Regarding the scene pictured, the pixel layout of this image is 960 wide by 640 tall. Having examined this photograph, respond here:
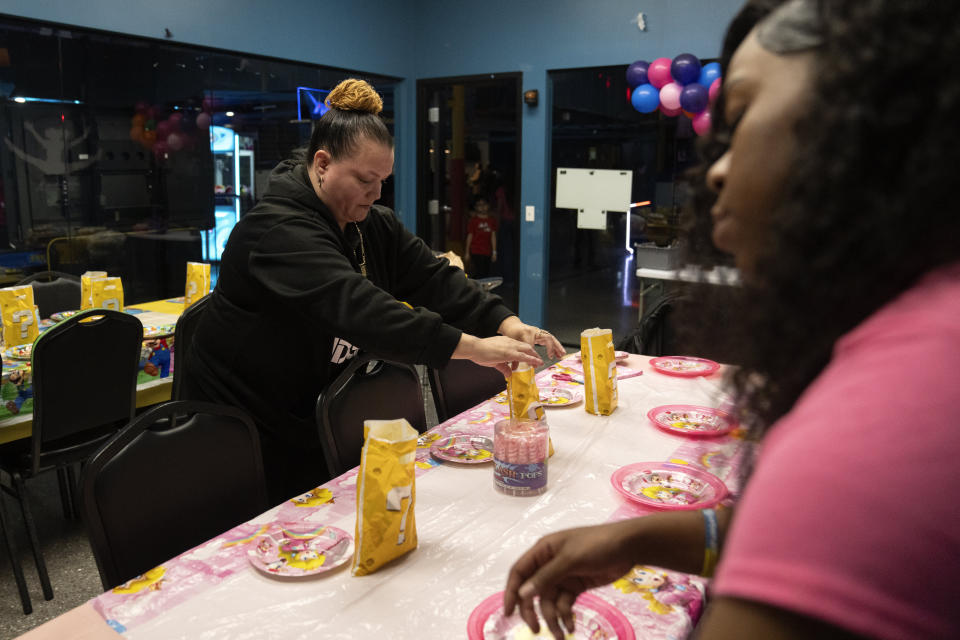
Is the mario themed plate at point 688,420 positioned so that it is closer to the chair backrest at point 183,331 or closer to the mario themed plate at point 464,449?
the mario themed plate at point 464,449

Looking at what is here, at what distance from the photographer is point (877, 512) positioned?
0.34 meters

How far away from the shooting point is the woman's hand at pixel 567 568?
0.79 meters

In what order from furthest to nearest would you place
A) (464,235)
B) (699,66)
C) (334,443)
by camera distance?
(464,235) < (699,66) < (334,443)

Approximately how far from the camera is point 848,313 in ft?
1.44

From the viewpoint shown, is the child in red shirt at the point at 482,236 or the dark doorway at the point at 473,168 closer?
the dark doorway at the point at 473,168

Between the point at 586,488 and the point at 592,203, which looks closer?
the point at 586,488

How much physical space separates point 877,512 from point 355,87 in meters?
1.79

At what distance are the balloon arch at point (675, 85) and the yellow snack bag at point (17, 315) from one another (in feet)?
12.1

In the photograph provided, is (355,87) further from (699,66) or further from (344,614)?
(699,66)

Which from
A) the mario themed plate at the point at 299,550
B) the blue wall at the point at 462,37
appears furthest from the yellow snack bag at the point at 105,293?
the mario themed plate at the point at 299,550

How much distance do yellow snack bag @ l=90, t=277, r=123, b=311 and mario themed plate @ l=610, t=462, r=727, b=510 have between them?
2593 mm

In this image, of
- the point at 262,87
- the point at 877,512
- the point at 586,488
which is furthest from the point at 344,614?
the point at 262,87

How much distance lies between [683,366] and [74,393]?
7.17 feet

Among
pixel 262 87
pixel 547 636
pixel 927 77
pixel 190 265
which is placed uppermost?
pixel 262 87
